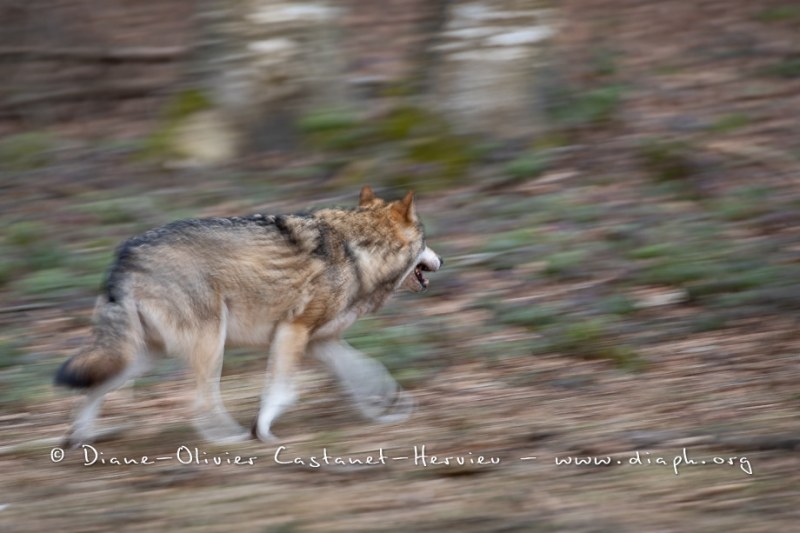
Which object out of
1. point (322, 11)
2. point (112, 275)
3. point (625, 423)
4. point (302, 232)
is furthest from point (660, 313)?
point (322, 11)

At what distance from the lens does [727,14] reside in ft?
49.2

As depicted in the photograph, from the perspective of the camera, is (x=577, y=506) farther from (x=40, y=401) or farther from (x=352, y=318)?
(x=40, y=401)

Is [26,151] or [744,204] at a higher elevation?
[26,151]

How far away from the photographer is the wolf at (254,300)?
21.3 ft

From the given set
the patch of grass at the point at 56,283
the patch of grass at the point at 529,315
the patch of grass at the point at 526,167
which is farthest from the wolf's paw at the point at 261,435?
the patch of grass at the point at 526,167

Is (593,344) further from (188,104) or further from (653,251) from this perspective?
(188,104)

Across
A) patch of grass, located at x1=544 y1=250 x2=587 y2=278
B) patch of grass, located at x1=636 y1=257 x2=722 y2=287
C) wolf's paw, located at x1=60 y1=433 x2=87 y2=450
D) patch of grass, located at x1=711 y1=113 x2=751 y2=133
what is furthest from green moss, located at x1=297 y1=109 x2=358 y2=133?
wolf's paw, located at x1=60 y1=433 x2=87 y2=450

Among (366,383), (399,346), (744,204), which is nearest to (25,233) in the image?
(399,346)

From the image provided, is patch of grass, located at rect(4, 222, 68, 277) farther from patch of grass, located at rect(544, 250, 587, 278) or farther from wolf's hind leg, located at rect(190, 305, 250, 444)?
patch of grass, located at rect(544, 250, 587, 278)

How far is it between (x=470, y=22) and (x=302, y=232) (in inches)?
207

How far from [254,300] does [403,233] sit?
4.03 ft

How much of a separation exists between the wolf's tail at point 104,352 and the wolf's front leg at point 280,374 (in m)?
0.90

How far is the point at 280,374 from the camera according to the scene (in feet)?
22.5

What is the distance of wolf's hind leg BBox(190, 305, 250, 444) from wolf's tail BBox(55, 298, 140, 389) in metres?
0.44
